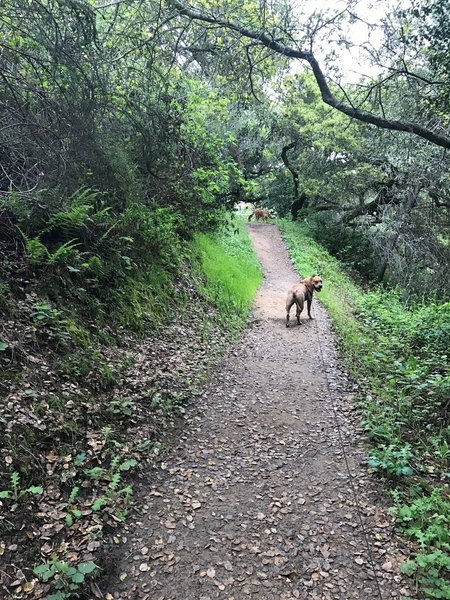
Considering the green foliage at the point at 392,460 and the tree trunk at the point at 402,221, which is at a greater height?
the tree trunk at the point at 402,221

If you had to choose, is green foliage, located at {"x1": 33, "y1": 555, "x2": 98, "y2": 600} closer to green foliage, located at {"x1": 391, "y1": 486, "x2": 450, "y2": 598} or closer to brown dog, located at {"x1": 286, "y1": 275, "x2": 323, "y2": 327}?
green foliage, located at {"x1": 391, "y1": 486, "x2": 450, "y2": 598}

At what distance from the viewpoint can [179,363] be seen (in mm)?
6906

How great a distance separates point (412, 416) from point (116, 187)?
6.83m

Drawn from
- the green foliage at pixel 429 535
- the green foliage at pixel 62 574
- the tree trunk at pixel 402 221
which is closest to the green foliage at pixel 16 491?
the green foliage at pixel 62 574

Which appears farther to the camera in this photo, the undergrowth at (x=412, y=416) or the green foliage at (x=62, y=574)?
the undergrowth at (x=412, y=416)

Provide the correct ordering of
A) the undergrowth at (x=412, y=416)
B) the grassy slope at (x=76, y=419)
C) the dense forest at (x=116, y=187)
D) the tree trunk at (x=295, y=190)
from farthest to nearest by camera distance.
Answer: the tree trunk at (x=295, y=190), the dense forest at (x=116, y=187), the undergrowth at (x=412, y=416), the grassy slope at (x=76, y=419)

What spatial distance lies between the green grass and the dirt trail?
3.69 meters

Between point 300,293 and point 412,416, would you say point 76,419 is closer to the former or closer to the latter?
point 412,416

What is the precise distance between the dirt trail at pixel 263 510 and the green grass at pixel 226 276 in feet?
→ 12.1

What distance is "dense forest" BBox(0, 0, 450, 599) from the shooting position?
13.5 ft

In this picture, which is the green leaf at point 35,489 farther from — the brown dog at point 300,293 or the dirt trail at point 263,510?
the brown dog at point 300,293

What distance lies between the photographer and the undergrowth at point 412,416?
11.6 feet

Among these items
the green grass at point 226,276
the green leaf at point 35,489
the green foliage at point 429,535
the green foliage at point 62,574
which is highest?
the green grass at point 226,276

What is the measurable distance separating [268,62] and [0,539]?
8790mm
